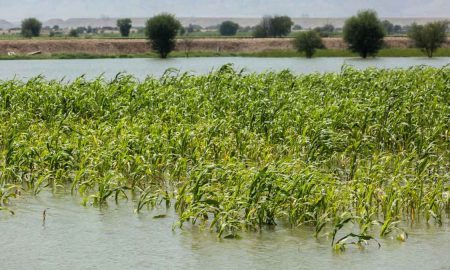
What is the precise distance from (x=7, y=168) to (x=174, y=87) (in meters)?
10.9

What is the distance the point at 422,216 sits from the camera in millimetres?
15336

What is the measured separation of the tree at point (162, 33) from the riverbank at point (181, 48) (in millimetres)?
2192

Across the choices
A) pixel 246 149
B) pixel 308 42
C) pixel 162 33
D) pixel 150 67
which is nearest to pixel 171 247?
pixel 246 149

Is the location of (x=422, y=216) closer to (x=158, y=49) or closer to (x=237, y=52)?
(x=158, y=49)

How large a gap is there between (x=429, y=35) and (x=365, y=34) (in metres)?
6.95

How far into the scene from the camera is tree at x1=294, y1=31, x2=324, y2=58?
105812 millimetres

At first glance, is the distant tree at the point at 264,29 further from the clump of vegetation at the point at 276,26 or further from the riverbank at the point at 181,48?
the riverbank at the point at 181,48

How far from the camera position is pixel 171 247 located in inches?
545

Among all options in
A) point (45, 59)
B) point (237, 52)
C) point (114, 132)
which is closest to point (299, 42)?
point (237, 52)

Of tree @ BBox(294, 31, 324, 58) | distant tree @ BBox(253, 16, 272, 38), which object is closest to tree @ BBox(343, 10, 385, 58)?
tree @ BBox(294, 31, 324, 58)

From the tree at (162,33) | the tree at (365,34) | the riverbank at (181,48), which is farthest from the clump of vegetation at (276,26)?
the tree at (365,34)

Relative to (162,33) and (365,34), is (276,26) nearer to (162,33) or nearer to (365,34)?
(162,33)

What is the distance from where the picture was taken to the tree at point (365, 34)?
10362cm

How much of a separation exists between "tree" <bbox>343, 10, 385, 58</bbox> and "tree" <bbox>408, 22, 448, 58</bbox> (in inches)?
159
